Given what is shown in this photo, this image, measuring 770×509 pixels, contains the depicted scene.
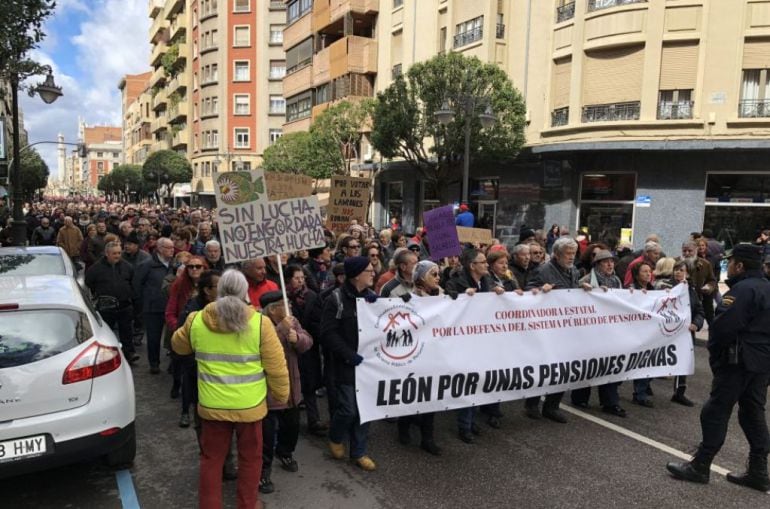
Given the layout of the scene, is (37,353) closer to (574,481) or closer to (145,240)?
(574,481)

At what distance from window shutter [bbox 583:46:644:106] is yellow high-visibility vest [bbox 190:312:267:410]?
18143 millimetres

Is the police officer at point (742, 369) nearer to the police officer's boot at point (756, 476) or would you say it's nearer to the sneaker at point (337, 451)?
the police officer's boot at point (756, 476)

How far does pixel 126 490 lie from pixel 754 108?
19.2m

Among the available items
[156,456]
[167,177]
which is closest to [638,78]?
[156,456]

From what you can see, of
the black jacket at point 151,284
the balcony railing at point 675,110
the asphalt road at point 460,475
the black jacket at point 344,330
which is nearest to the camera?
the asphalt road at point 460,475

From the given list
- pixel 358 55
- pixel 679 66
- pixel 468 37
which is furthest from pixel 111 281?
pixel 358 55

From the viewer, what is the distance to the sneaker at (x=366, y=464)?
4.68m

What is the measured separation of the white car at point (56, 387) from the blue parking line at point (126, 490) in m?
0.19

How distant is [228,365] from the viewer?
3.51 metres

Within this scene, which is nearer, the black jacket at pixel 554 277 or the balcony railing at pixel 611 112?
the black jacket at pixel 554 277

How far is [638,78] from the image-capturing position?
1838cm

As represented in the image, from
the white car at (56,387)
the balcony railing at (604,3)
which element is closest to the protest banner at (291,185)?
the white car at (56,387)

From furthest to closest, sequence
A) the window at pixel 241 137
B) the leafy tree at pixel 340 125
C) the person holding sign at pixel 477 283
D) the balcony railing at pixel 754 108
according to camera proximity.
Answer: the window at pixel 241 137
the leafy tree at pixel 340 125
the balcony railing at pixel 754 108
the person holding sign at pixel 477 283

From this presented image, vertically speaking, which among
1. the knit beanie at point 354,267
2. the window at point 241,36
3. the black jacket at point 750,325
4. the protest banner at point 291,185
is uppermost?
the window at point 241,36
